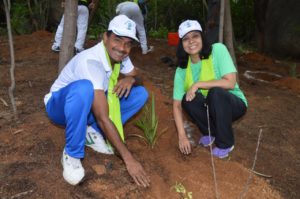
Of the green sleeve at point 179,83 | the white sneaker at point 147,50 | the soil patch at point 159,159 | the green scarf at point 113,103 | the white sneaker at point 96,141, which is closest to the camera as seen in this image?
the soil patch at point 159,159

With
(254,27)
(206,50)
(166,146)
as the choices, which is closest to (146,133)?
(166,146)

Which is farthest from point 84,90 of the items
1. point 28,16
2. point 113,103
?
point 28,16

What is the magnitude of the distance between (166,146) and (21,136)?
1.19 metres

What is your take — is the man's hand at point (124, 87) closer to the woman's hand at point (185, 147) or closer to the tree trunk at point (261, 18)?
the woman's hand at point (185, 147)

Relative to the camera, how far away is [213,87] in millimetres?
3086


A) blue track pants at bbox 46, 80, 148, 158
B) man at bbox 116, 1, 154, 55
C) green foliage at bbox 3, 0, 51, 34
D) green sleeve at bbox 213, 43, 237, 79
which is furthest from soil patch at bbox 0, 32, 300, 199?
green foliage at bbox 3, 0, 51, 34

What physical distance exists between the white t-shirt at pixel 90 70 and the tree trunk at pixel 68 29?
72 centimetres

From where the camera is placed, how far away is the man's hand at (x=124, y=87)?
2909 mm

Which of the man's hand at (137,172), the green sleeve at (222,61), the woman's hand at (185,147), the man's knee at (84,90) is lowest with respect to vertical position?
the woman's hand at (185,147)

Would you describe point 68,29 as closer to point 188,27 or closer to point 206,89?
point 188,27

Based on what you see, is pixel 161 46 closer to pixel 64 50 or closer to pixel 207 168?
pixel 64 50

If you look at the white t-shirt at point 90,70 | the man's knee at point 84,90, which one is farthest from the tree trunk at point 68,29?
the man's knee at point 84,90

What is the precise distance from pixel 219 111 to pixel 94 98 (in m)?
1.05

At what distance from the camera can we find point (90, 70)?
2572mm
